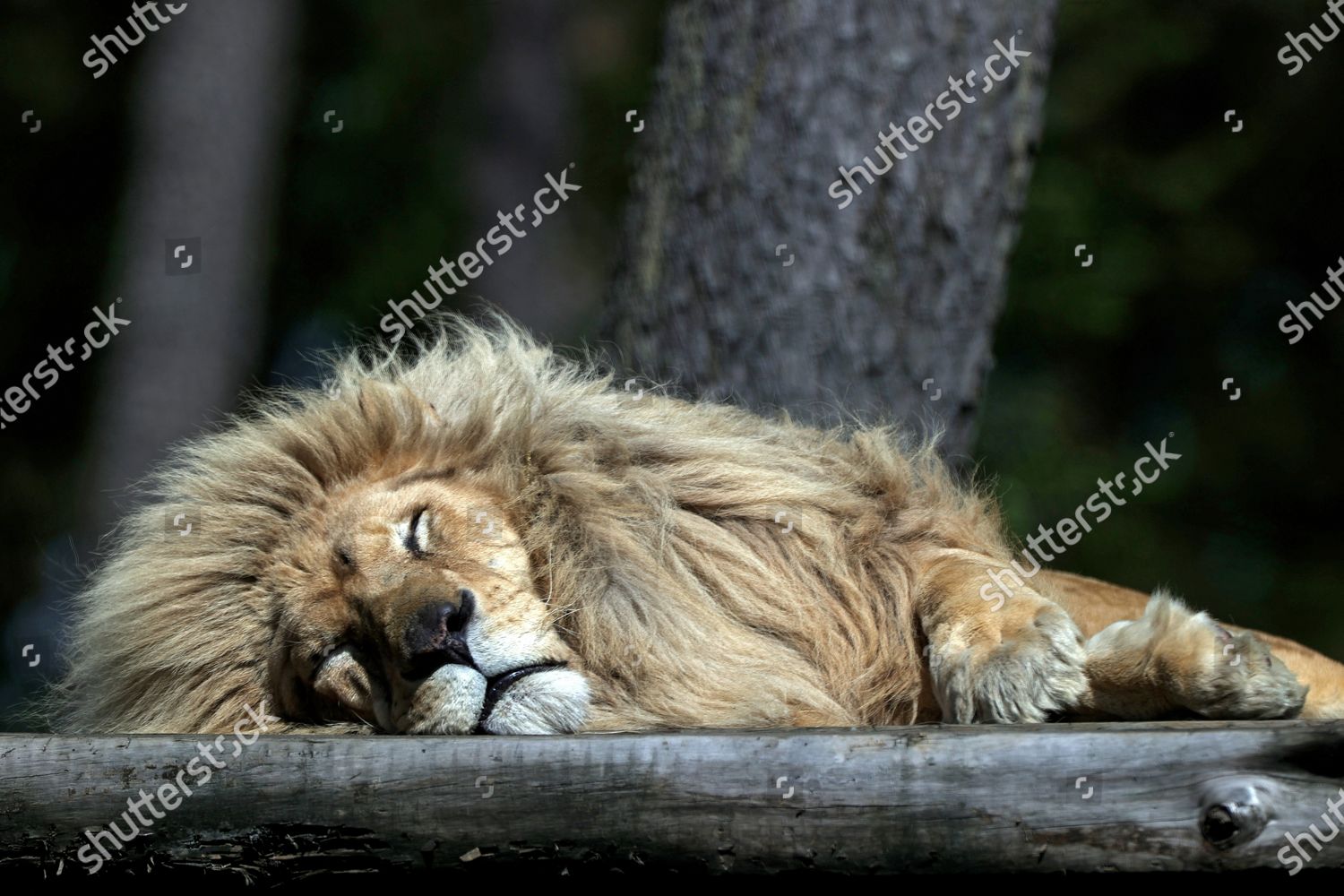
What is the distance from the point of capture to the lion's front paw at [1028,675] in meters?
2.32

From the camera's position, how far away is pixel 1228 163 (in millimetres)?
10547

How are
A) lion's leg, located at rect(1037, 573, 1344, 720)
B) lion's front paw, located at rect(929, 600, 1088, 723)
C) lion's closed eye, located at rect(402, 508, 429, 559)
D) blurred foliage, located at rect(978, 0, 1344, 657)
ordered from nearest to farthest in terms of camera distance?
lion's leg, located at rect(1037, 573, 1344, 720), lion's front paw, located at rect(929, 600, 1088, 723), lion's closed eye, located at rect(402, 508, 429, 559), blurred foliage, located at rect(978, 0, 1344, 657)

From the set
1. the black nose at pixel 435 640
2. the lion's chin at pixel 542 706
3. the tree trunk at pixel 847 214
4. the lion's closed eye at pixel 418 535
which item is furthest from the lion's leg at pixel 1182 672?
the tree trunk at pixel 847 214

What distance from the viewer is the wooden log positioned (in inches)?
73.5

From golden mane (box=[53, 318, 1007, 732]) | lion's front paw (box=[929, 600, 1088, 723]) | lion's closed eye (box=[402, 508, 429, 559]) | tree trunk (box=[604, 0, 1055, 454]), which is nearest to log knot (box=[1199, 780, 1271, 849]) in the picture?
lion's front paw (box=[929, 600, 1088, 723])

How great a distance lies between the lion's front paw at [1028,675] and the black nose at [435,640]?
0.87 meters

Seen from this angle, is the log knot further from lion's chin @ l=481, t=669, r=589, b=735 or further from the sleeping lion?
lion's chin @ l=481, t=669, r=589, b=735

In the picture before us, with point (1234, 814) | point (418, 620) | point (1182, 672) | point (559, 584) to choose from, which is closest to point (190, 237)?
point (559, 584)

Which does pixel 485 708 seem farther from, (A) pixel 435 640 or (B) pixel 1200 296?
(B) pixel 1200 296

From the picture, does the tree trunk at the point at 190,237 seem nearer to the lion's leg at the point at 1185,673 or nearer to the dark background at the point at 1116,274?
the dark background at the point at 1116,274

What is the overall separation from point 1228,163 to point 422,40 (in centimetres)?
699

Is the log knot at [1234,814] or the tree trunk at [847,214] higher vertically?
the tree trunk at [847,214]

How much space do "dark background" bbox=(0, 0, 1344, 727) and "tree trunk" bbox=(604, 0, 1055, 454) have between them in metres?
5.80

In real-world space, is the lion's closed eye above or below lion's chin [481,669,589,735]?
above
